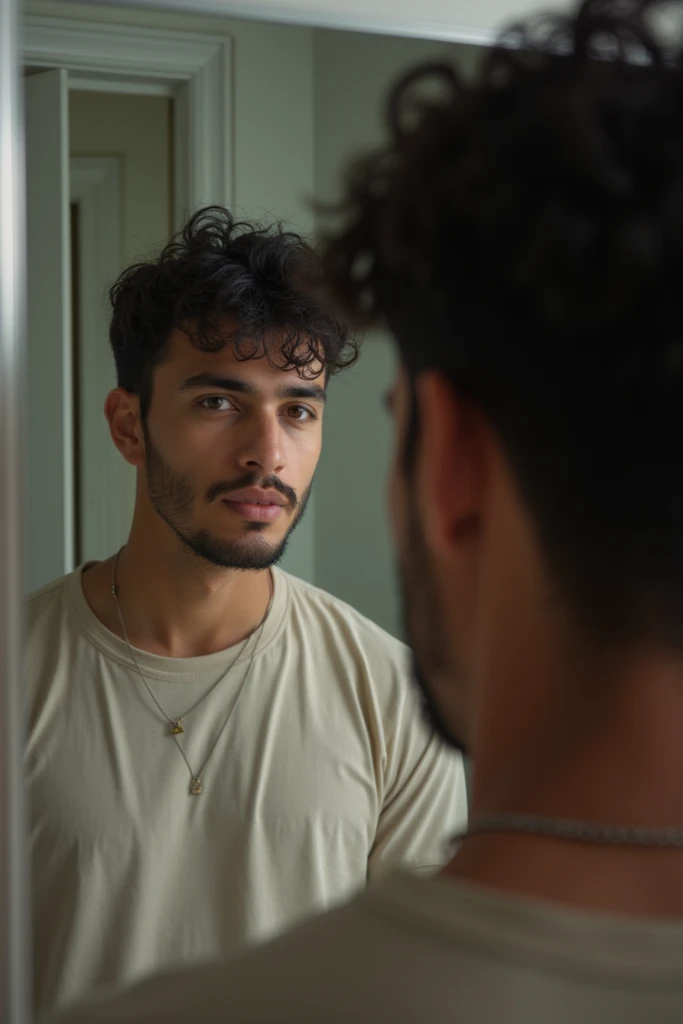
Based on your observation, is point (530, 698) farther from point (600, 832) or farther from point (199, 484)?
point (199, 484)

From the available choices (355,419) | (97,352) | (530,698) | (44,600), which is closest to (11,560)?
(44,600)

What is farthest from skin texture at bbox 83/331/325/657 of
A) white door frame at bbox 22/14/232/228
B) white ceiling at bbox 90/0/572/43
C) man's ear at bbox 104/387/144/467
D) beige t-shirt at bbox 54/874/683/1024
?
beige t-shirt at bbox 54/874/683/1024

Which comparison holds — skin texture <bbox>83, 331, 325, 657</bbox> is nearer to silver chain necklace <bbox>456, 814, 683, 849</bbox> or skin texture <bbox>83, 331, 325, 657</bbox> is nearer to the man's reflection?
the man's reflection

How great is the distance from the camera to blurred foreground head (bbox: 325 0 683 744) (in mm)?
354

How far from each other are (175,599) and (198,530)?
0.05 meters

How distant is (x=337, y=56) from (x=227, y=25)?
79 mm

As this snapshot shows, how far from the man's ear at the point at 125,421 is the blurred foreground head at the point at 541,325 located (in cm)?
31

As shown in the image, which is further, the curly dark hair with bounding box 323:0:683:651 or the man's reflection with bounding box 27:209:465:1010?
the man's reflection with bounding box 27:209:465:1010

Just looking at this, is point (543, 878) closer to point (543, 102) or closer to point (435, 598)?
point (435, 598)

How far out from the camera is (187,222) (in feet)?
2.35

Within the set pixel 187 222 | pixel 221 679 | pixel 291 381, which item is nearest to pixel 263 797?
pixel 221 679

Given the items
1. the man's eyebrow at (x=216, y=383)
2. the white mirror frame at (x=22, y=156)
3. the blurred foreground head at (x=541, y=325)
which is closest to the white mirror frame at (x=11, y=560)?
the white mirror frame at (x=22, y=156)

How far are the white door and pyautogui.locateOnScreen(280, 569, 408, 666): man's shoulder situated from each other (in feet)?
0.55

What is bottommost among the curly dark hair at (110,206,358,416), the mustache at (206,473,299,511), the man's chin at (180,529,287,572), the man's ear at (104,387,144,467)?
the man's chin at (180,529,287,572)
